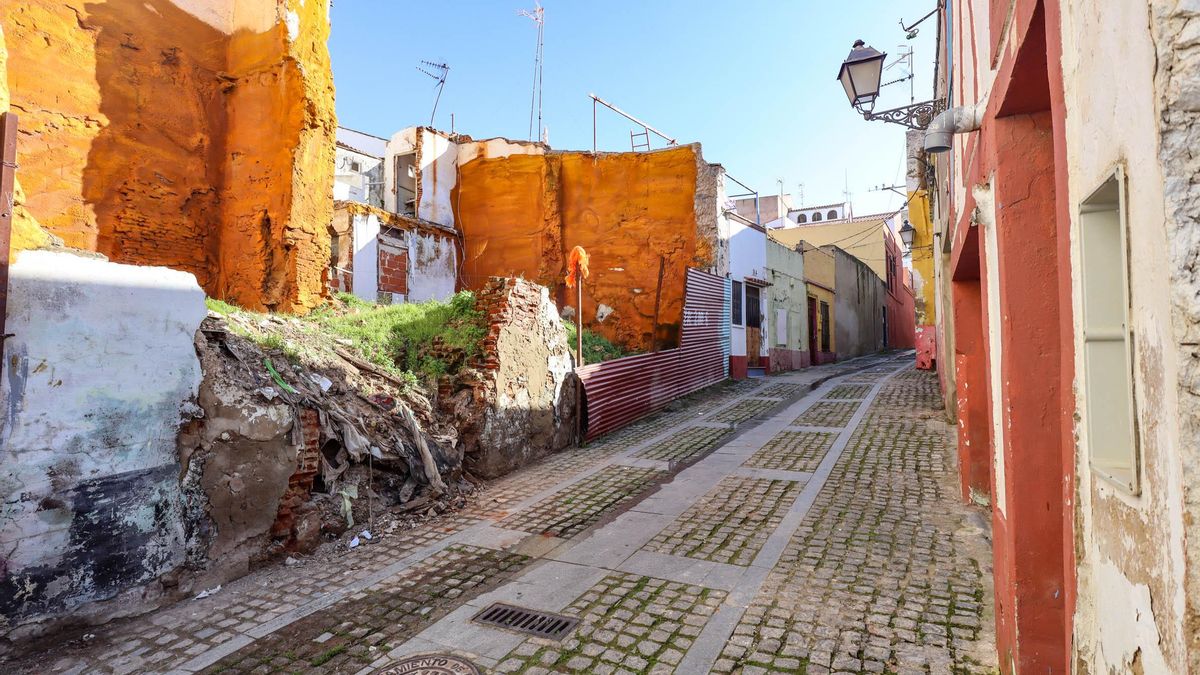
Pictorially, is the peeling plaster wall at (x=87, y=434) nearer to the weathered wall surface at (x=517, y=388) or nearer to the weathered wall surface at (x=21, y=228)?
the weathered wall surface at (x=21, y=228)

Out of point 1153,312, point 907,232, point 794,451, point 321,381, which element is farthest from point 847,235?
point 1153,312

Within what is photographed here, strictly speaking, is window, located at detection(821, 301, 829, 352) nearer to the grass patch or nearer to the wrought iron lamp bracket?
the wrought iron lamp bracket

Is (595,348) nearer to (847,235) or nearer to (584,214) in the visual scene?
(584,214)

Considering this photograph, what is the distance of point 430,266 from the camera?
17469mm

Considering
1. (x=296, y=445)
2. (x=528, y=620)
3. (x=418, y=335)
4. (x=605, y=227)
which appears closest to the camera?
(x=528, y=620)

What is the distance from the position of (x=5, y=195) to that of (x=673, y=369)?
454 inches

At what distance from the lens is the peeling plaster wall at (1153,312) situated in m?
1.13

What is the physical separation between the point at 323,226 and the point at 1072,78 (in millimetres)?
11078

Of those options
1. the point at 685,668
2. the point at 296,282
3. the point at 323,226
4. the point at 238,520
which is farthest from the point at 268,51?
the point at 685,668

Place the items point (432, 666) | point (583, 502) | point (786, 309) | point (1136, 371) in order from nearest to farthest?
point (1136, 371)
point (432, 666)
point (583, 502)
point (786, 309)

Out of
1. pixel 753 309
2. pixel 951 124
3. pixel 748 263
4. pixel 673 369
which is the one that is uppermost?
pixel 748 263

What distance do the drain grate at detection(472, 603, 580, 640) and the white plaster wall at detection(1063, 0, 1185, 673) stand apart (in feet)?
10.0

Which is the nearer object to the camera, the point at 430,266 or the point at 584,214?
the point at 584,214

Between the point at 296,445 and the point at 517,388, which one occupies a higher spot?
the point at 517,388
